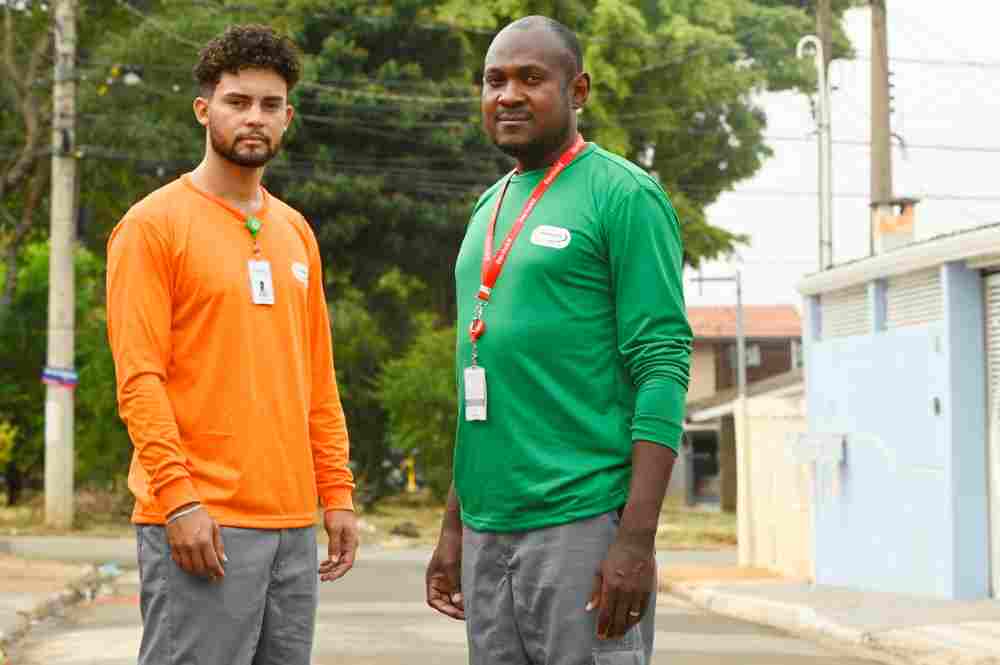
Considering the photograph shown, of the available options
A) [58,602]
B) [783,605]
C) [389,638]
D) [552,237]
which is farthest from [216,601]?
[58,602]

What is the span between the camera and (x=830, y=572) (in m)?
18.5

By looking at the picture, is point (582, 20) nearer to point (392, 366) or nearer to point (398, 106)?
point (398, 106)

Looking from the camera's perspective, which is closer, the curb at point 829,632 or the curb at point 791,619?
the curb at point 829,632

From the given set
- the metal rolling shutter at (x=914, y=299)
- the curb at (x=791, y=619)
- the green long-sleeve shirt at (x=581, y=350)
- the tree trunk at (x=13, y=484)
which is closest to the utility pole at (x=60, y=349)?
the tree trunk at (x=13, y=484)

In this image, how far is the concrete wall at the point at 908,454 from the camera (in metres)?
15.7

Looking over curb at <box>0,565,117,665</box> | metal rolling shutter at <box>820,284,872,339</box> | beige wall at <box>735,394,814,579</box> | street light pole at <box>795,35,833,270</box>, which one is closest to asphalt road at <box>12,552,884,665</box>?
curb at <box>0,565,117,665</box>

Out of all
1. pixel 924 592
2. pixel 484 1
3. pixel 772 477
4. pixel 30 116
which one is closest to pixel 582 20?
pixel 484 1

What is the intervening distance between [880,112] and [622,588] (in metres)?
23.1

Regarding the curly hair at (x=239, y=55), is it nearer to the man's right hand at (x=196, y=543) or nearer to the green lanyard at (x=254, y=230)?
the green lanyard at (x=254, y=230)

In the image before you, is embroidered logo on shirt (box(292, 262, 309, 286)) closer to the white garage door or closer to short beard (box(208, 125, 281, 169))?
short beard (box(208, 125, 281, 169))

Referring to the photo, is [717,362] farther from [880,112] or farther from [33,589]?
[33,589]

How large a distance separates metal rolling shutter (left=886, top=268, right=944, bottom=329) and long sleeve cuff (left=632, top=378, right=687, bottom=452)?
12123mm

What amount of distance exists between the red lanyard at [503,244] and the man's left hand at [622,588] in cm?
64

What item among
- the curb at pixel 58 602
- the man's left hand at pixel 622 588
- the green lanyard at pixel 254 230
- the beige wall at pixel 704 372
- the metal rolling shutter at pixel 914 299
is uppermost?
the beige wall at pixel 704 372
